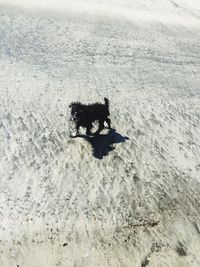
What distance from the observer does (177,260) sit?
11.6 metres

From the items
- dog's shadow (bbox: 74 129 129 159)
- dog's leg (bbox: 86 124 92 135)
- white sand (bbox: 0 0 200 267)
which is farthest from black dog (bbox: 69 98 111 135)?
white sand (bbox: 0 0 200 267)

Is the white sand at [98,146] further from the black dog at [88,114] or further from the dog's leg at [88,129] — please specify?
the black dog at [88,114]

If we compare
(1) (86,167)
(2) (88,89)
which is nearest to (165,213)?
(1) (86,167)

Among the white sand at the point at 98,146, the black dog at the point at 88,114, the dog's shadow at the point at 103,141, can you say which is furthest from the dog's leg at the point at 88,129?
the white sand at the point at 98,146

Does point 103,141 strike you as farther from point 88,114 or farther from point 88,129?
point 88,114

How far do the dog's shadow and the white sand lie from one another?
0.05 meters

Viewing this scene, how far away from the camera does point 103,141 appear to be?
588 inches

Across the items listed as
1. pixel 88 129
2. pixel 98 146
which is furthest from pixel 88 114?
pixel 98 146

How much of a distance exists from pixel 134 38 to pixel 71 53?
3574 mm

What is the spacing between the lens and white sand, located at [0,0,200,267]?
11766 mm

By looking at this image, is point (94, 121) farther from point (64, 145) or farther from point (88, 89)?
point (88, 89)

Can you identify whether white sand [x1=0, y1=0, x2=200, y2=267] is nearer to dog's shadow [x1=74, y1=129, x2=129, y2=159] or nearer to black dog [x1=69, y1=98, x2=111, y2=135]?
dog's shadow [x1=74, y1=129, x2=129, y2=159]

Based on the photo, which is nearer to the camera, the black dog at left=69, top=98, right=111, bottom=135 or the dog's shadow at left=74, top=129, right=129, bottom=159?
the black dog at left=69, top=98, right=111, bottom=135

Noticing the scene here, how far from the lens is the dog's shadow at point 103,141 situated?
14.5 metres
